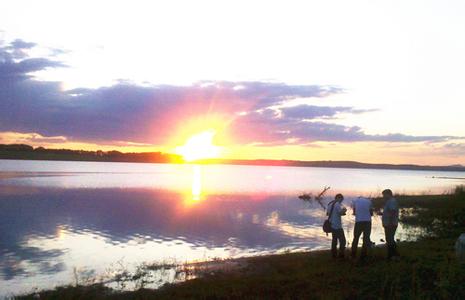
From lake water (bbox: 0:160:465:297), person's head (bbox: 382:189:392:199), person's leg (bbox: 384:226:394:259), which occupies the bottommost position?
lake water (bbox: 0:160:465:297)

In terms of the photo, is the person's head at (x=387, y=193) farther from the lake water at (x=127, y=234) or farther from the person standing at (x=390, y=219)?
the lake water at (x=127, y=234)

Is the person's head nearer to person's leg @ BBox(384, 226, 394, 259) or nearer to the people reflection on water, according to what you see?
the people reflection on water

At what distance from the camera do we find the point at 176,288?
14.6 m

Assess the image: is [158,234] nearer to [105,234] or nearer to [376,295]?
[105,234]

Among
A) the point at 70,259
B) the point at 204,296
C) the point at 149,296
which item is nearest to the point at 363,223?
the point at 204,296

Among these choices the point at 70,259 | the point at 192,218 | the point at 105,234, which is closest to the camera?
the point at 70,259

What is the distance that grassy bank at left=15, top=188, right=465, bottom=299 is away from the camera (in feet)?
39.9

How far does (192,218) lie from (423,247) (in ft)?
71.7

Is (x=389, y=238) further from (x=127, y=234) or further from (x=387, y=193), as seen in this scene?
(x=127, y=234)

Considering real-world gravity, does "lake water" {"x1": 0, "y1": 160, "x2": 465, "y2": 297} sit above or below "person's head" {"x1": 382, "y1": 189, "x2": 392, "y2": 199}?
below

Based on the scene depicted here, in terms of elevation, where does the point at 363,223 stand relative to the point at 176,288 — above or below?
above

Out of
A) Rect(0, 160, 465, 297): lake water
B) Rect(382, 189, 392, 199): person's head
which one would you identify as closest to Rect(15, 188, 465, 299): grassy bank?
Rect(382, 189, 392, 199): person's head

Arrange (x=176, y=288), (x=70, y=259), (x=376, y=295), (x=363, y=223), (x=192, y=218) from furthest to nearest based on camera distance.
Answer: (x=192, y=218)
(x=70, y=259)
(x=363, y=223)
(x=176, y=288)
(x=376, y=295)

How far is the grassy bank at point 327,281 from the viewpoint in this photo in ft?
39.9
